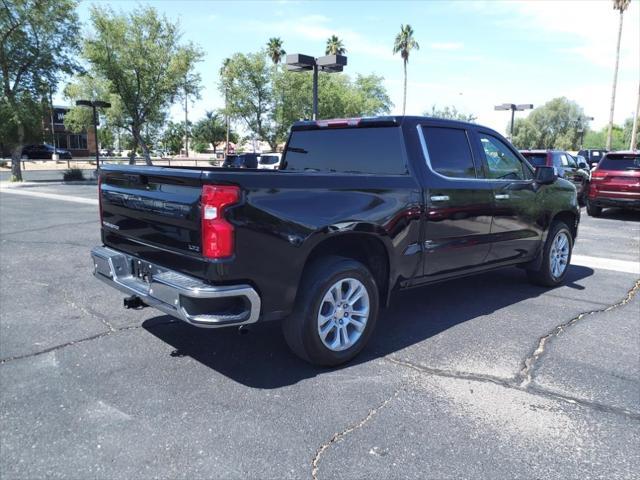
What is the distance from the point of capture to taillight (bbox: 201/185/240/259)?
3068mm

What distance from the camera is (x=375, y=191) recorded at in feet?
12.9

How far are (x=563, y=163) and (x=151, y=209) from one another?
560 inches

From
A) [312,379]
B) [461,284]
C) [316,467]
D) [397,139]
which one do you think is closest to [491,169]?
[397,139]

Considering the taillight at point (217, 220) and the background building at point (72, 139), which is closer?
the taillight at point (217, 220)

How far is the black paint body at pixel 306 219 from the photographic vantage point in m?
3.20

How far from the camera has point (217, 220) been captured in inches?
121

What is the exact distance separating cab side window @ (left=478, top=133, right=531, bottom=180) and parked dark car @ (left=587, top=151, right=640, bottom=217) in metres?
8.74

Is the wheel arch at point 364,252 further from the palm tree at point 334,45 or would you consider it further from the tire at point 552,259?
the palm tree at point 334,45

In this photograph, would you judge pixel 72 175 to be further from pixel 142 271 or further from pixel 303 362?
pixel 303 362

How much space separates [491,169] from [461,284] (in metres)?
1.80

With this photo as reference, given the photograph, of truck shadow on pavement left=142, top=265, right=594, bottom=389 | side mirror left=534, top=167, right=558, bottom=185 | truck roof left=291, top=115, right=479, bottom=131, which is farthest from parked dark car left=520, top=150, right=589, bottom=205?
truck roof left=291, top=115, right=479, bottom=131

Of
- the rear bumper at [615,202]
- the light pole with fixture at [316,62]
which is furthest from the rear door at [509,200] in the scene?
the light pole with fixture at [316,62]

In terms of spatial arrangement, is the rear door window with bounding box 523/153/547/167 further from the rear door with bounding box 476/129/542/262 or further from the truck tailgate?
the truck tailgate

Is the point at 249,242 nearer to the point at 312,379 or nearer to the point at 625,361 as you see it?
the point at 312,379
